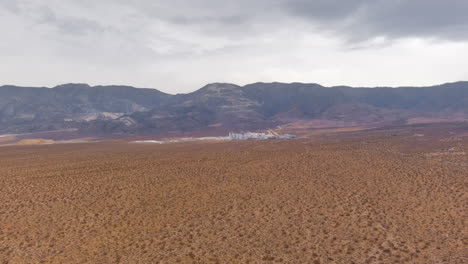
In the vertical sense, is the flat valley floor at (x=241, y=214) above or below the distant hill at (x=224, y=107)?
below

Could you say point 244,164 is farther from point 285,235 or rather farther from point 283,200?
point 285,235

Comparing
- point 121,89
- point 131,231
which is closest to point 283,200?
point 131,231

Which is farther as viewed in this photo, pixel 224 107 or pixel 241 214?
pixel 224 107

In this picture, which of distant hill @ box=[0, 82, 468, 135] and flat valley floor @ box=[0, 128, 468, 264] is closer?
flat valley floor @ box=[0, 128, 468, 264]

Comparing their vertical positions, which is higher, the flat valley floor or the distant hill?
the distant hill

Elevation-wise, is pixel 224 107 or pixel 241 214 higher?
pixel 224 107
